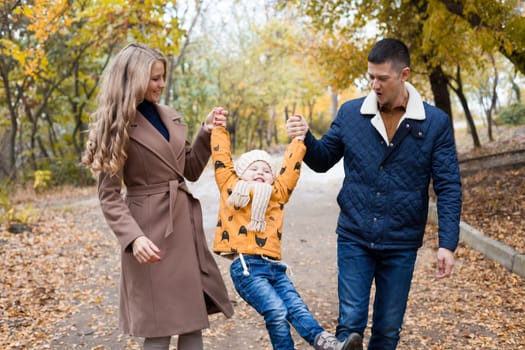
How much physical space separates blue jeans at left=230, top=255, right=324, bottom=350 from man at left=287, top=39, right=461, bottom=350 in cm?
35

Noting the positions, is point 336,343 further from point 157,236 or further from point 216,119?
point 216,119

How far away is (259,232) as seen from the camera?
3.43 m

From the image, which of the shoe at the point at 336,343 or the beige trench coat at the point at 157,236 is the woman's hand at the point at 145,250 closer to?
the beige trench coat at the point at 157,236

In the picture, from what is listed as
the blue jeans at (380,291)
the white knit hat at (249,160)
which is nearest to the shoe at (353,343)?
the blue jeans at (380,291)

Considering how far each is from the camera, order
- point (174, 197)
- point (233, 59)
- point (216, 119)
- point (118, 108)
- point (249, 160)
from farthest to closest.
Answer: point (233, 59) < point (249, 160) < point (216, 119) < point (174, 197) < point (118, 108)

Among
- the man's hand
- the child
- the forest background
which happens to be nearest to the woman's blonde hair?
the child

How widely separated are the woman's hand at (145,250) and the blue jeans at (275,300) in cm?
55

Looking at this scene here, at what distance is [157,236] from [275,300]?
2.41 ft

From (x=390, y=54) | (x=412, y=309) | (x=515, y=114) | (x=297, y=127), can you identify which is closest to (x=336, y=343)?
(x=297, y=127)

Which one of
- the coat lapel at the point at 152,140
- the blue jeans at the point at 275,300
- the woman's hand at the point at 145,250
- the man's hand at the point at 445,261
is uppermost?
the coat lapel at the point at 152,140

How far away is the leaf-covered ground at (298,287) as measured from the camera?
5.15 m

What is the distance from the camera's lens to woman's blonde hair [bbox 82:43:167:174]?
3.12m

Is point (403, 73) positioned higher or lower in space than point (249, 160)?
higher

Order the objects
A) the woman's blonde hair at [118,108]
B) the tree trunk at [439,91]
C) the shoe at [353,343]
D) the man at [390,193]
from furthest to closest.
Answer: the tree trunk at [439,91], the man at [390,193], the woman's blonde hair at [118,108], the shoe at [353,343]
